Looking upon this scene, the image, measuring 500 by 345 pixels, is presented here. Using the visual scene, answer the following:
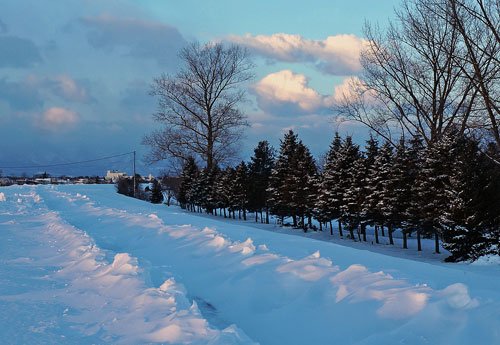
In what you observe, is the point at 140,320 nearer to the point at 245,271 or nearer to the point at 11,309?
the point at 11,309

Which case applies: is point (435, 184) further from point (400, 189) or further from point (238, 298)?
point (238, 298)

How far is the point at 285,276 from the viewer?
22.5 ft

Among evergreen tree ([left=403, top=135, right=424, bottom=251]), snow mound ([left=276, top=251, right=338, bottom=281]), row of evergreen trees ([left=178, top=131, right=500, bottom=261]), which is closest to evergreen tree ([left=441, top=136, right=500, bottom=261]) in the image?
row of evergreen trees ([left=178, top=131, right=500, bottom=261])

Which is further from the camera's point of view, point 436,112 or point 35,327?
point 436,112

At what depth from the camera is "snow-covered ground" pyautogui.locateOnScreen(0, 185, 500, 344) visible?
14.7 feet

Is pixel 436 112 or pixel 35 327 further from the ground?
pixel 436 112

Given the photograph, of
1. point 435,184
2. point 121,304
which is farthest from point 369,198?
point 121,304

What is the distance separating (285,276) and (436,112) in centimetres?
2382

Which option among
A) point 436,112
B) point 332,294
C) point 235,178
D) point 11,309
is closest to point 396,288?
point 332,294

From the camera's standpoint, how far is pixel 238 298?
6855 mm

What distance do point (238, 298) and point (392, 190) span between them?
53.6ft

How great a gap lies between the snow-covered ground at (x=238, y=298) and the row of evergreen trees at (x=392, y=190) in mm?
7042

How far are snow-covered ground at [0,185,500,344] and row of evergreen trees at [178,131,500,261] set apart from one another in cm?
704

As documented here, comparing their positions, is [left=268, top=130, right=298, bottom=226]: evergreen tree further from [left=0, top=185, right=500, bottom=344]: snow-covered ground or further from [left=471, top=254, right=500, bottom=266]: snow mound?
[left=0, top=185, right=500, bottom=344]: snow-covered ground
